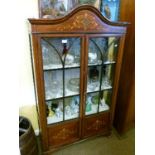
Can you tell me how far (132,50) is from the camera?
5.64ft

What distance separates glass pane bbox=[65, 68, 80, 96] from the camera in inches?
63.3

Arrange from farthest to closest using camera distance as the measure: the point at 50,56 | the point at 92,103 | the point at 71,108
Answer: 1. the point at 92,103
2. the point at 71,108
3. the point at 50,56

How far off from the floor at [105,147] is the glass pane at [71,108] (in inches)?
17.6

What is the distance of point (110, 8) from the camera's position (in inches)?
71.3

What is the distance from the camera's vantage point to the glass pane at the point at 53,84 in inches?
61.0

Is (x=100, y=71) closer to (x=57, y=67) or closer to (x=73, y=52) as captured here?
(x=73, y=52)

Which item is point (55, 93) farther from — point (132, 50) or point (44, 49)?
point (132, 50)

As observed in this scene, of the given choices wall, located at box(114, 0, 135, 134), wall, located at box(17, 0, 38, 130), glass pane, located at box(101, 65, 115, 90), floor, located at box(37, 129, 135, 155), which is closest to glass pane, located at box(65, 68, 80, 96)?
glass pane, located at box(101, 65, 115, 90)

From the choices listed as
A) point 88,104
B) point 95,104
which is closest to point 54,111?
point 88,104

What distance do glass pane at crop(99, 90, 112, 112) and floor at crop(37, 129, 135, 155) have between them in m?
0.46

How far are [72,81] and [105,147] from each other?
3.20 ft
